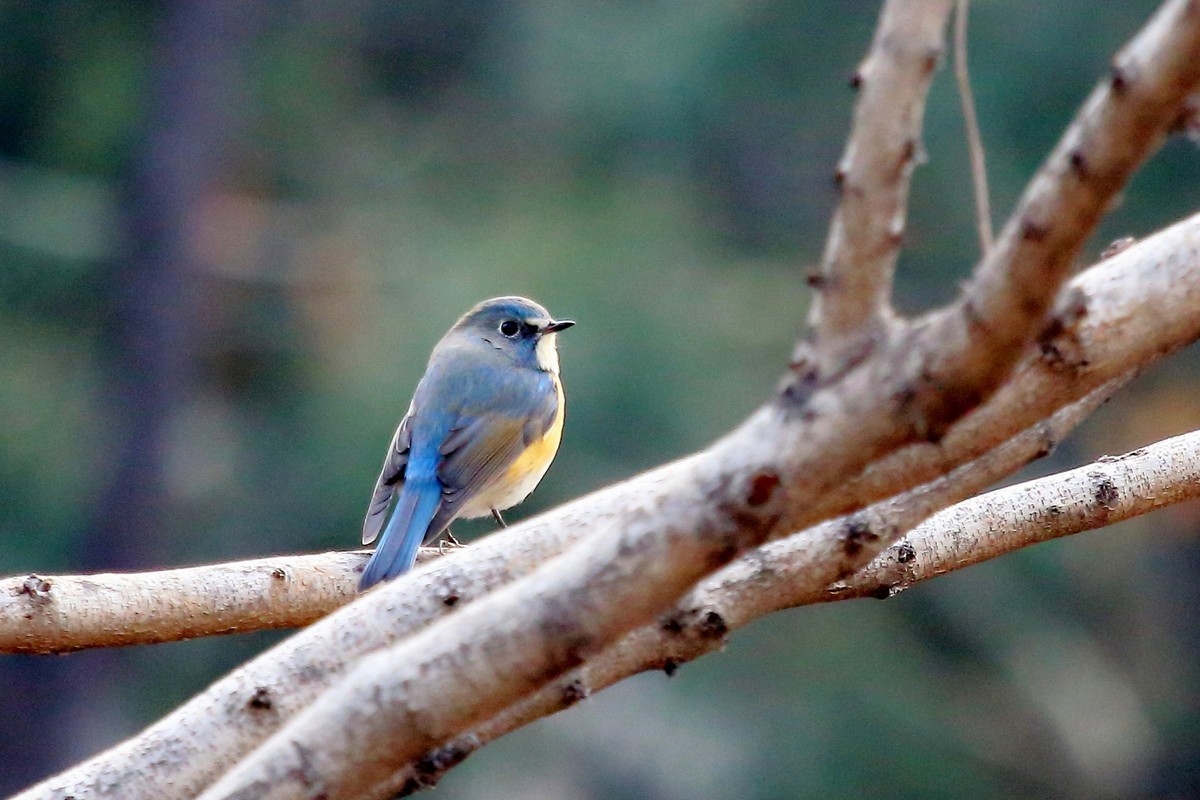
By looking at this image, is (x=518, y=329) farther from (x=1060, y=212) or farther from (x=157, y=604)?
(x=1060, y=212)

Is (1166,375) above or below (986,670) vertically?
above

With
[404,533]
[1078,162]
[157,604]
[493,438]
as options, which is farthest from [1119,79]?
[493,438]

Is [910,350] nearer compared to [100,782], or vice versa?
[910,350]

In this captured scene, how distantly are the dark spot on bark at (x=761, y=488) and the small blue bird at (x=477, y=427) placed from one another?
2.54 m

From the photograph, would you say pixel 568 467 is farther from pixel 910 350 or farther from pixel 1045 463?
pixel 910 350

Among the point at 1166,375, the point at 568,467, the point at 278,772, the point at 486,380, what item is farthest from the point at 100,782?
the point at 1166,375

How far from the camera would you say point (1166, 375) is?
1359cm

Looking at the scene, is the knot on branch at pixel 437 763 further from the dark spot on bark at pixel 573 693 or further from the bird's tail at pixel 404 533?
the bird's tail at pixel 404 533

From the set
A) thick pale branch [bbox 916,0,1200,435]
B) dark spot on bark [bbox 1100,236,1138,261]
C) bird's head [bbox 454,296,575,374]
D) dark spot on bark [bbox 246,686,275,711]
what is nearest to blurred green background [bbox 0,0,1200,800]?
bird's head [bbox 454,296,575,374]

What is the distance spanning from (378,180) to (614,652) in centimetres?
1320

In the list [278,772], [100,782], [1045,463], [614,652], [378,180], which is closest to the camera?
[278,772]

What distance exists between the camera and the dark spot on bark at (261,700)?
8.36ft

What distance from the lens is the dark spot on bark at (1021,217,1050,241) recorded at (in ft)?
5.44

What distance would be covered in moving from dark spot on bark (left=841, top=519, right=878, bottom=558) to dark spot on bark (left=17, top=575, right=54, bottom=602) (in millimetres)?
1466
